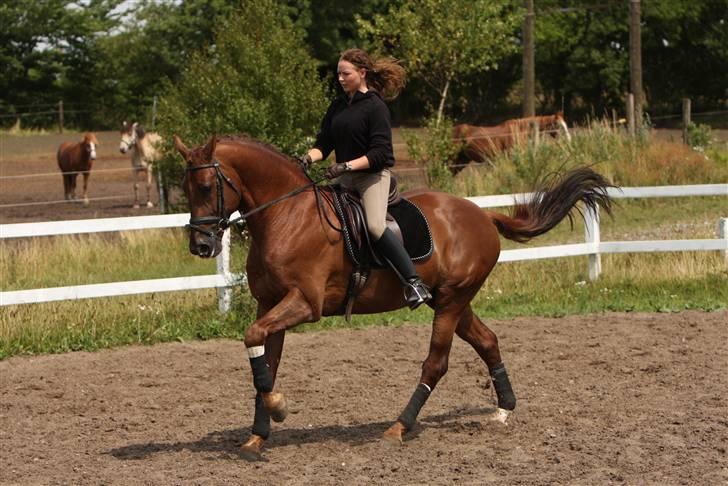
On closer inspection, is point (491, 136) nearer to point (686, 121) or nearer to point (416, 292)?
point (686, 121)

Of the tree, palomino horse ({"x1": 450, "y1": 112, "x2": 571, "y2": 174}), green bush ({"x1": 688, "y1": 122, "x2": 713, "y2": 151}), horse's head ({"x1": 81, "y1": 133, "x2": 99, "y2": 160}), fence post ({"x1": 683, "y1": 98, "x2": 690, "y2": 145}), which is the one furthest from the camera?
the tree

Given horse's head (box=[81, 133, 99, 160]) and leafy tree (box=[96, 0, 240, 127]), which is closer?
horse's head (box=[81, 133, 99, 160])

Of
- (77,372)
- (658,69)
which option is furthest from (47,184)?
(658,69)

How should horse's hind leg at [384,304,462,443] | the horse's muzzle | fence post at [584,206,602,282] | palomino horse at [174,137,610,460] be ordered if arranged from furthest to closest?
fence post at [584,206,602,282] → horse's hind leg at [384,304,462,443] → palomino horse at [174,137,610,460] → the horse's muzzle

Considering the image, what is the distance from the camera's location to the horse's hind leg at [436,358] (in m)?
7.72

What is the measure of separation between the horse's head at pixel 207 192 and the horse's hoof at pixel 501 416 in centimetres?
235

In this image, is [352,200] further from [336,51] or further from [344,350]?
[336,51]

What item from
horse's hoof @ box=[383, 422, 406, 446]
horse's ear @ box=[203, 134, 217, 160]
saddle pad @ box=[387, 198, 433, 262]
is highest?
horse's ear @ box=[203, 134, 217, 160]

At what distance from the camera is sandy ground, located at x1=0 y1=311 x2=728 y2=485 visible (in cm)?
679

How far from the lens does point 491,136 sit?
23562 millimetres

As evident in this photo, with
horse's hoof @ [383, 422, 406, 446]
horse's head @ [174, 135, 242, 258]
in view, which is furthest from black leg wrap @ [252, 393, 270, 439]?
horse's head @ [174, 135, 242, 258]

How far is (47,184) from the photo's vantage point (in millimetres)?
A: 29891

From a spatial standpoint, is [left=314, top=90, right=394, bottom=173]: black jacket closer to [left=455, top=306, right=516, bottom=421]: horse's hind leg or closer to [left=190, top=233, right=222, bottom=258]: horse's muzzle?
[left=190, top=233, right=222, bottom=258]: horse's muzzle

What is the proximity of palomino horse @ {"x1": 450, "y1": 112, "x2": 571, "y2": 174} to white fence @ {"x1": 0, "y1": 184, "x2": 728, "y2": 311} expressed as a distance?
8.52 m
